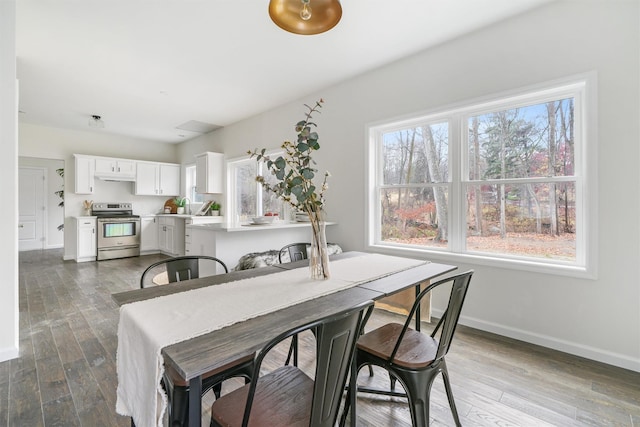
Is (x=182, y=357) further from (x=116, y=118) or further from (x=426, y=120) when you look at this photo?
(x=116, y=118)

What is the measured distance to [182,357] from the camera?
86 cm

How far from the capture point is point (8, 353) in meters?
2.25

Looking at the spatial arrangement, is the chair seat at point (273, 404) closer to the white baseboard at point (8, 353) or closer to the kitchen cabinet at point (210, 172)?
the white baseboard at point (8, 353)

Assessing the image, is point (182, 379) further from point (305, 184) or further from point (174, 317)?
point (305, 184)

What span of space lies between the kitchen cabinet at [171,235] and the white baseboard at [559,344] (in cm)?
544

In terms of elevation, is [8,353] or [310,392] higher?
[310,392]

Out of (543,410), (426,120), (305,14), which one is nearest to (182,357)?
(305,14)

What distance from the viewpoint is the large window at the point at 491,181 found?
2432 mm

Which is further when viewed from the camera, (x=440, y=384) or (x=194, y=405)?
(x=440, y=384)

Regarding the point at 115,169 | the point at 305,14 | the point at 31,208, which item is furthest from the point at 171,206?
the point at 305,14

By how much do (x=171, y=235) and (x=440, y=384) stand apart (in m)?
5.94

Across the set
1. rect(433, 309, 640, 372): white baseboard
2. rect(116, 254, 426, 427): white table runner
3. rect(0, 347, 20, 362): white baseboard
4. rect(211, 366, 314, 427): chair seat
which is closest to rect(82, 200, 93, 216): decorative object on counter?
rect(0, 347, 20, 362): white baseboard

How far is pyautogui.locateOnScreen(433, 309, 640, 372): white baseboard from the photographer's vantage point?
2.13 meters

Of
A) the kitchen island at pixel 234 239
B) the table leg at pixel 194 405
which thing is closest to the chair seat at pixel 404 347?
the table leg at pixel 194 405
